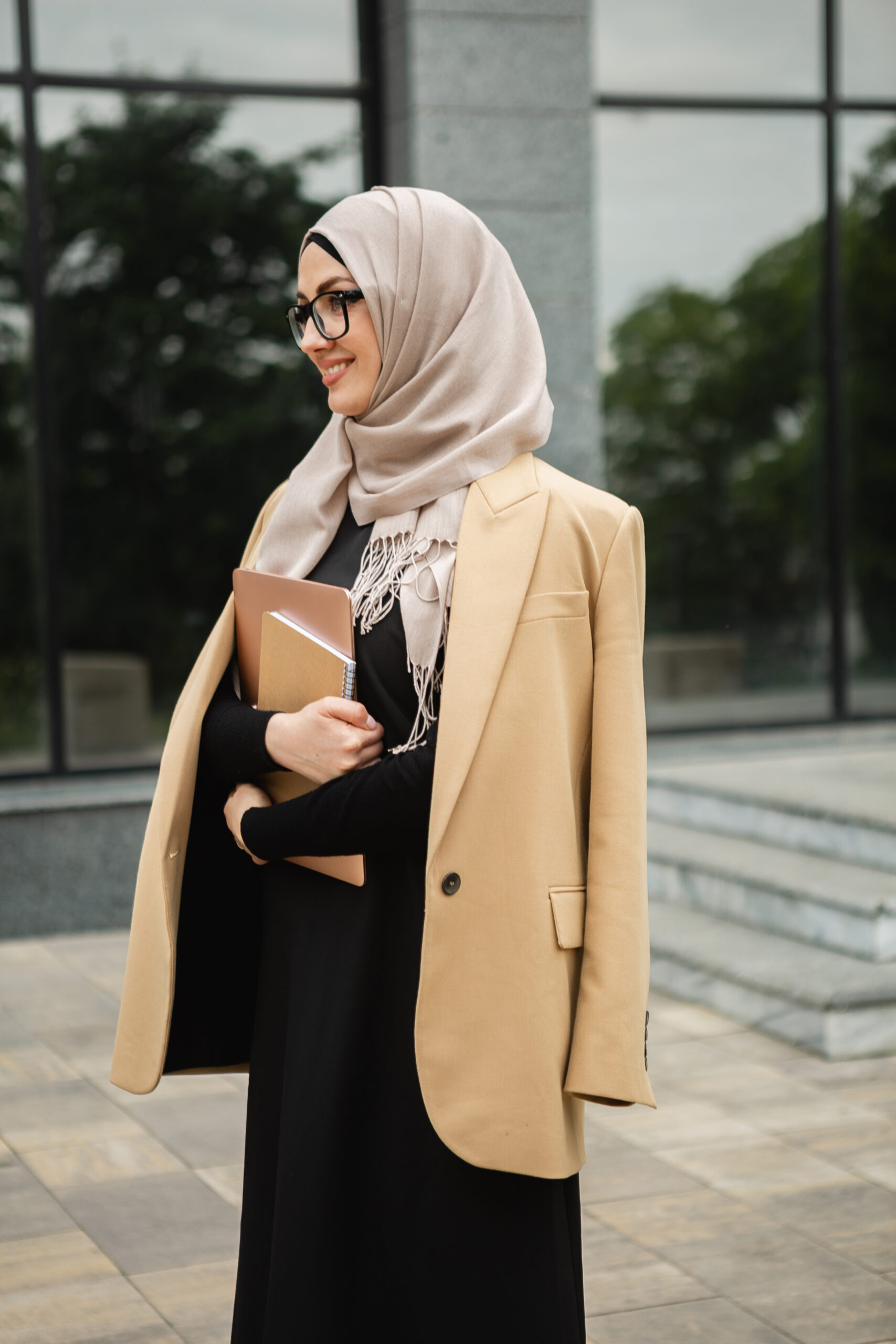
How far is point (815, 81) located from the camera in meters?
8.17

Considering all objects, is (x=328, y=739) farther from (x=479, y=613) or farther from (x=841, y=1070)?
(x=841, y=1070)

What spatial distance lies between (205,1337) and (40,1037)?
2.22 meters

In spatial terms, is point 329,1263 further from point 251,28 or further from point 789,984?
point 251,28

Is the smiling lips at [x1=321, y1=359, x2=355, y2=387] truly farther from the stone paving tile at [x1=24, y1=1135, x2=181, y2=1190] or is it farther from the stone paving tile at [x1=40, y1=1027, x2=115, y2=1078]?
the stone paving tile at [x1=40, y1=1027, x2=115, y2=1078]

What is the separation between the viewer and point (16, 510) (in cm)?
687

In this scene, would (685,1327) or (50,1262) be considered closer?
(685,1327)

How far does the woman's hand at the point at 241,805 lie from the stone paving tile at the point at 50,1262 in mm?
1524

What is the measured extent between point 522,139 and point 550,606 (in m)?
5.30

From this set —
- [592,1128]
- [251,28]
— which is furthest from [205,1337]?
[251,28]

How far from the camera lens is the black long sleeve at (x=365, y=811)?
6.50 ft

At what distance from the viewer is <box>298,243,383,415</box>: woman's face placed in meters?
2.06

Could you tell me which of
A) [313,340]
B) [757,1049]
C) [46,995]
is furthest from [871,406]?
[313,340]

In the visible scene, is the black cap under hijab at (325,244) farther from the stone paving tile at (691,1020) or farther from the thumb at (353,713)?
the stone paving tile at (691,1020)

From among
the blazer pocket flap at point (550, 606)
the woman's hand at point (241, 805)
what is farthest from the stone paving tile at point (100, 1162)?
the blazer pocket flap at point (550, 606)
